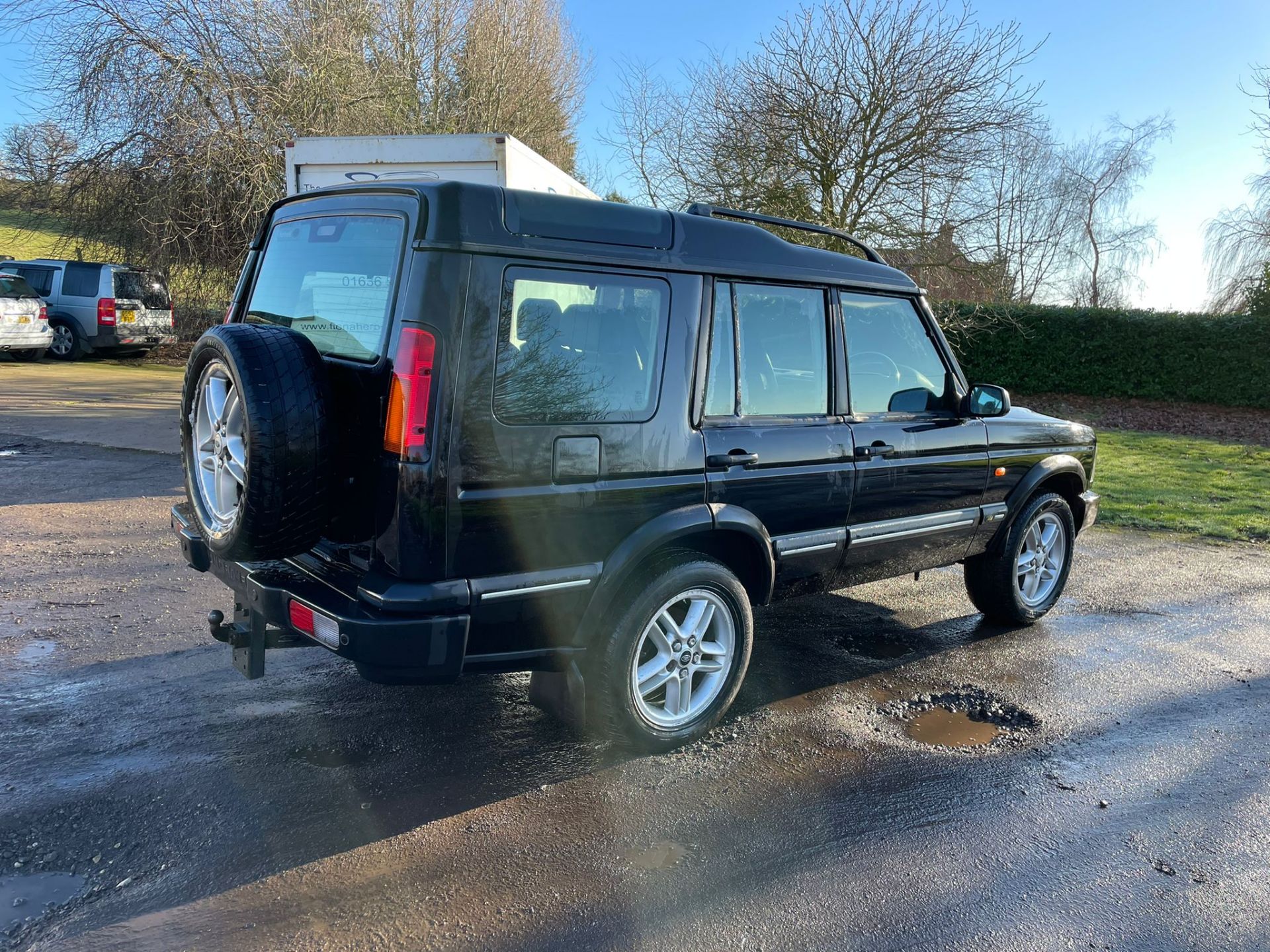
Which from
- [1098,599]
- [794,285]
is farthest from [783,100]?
[794,285]

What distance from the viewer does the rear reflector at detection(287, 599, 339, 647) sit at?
2.85 metres

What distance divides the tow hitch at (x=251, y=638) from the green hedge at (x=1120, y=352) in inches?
584

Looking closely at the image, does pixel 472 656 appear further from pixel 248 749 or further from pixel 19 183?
pixel 19 183

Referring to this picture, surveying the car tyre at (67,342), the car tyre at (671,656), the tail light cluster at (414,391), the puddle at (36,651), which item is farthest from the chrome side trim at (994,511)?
the car tyre at (67,342)

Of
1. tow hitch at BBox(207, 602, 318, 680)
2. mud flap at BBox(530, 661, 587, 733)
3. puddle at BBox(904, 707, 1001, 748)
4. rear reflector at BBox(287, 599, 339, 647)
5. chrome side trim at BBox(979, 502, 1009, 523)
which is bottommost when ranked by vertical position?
puddle at BBox(904, 707, 1001, 748)

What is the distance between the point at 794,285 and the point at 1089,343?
56.2ft

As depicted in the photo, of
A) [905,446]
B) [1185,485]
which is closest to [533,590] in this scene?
[905,446]

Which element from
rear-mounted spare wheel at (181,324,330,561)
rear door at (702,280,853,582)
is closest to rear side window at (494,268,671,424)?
rear door at (702,280,853,582)

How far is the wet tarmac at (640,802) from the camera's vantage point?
2.59 m

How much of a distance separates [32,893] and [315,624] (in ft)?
3.43

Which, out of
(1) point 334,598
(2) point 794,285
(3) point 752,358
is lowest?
(1) point 334,598

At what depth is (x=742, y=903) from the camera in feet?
8.84

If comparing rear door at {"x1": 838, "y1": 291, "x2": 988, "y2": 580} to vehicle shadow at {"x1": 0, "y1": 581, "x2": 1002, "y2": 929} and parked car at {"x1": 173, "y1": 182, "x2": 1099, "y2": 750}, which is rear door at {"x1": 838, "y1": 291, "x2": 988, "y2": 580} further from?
vehicle shadow at {"x1": 0, "y1": 581, "x2": 1002, "y2": 929}

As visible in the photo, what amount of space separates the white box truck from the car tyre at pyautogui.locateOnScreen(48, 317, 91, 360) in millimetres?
12854
